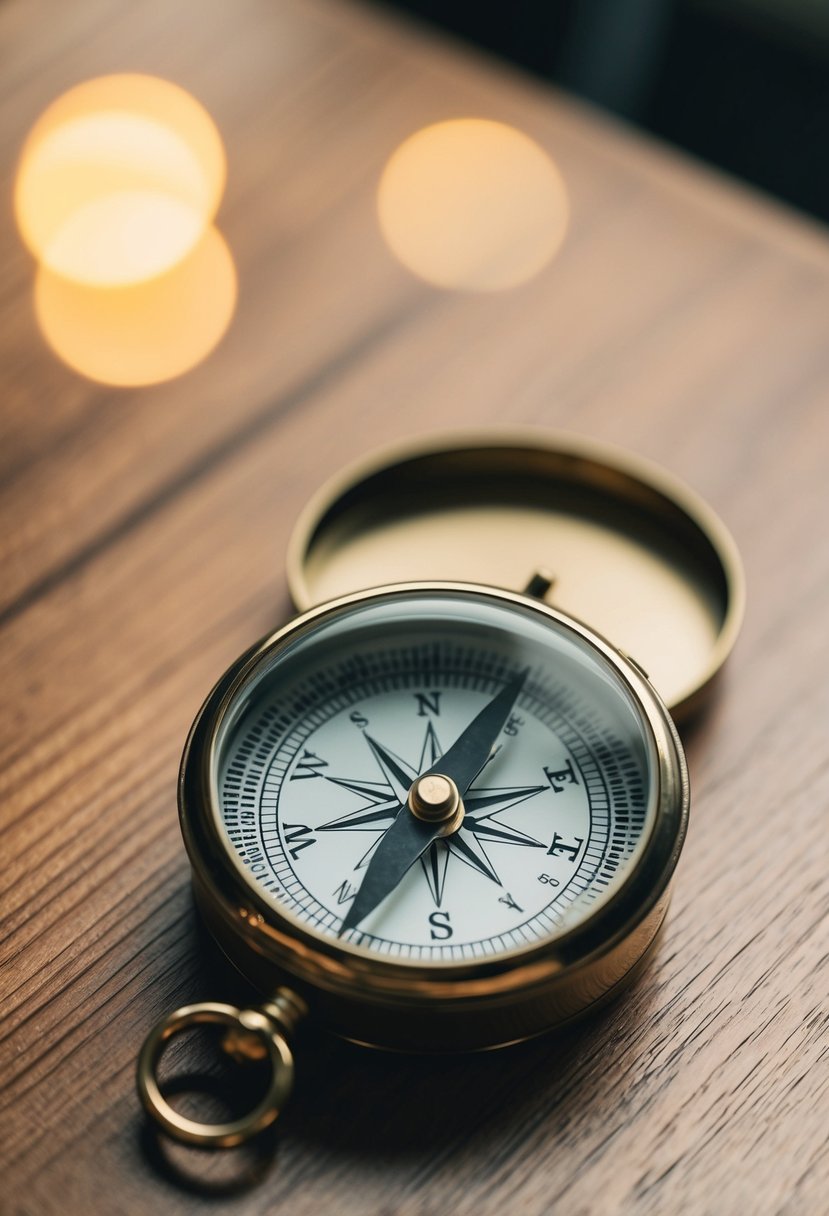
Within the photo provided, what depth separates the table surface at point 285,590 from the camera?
0.81 meters

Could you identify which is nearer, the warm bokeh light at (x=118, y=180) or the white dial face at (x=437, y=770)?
the white dial face at (x=437, y=770)

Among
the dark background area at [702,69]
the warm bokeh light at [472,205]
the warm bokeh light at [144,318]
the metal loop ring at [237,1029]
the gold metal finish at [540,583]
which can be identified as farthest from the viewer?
the dark background area at [702,69]

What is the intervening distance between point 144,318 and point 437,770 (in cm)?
70

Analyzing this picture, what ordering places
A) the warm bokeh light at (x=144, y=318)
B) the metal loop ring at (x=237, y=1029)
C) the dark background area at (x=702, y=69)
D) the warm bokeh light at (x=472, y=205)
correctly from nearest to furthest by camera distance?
the metal loop ring at (x=237, y=1029)
the warm bokeh light at (x=144, y=318)
the warm bokeh light at (x=472, y=205)
the dark background area at (x=702, y=69)

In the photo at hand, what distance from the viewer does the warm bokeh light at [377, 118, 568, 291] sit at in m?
1.40

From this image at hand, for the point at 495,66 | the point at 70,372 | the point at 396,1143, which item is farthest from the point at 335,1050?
the point at 495,66

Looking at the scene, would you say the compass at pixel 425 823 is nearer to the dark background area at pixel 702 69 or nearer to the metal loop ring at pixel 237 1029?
the metal loop ring at pixel 237 1029

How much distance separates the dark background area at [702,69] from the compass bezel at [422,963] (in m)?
1.79

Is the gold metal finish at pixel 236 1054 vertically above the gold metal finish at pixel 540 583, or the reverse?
the gold metal finish at pixel 540 583

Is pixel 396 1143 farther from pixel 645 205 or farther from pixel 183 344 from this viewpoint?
pixel 645 205

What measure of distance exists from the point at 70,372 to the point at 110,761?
473 mm

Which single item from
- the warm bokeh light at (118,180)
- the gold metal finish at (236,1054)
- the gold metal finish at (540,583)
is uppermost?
the gold metal finish at (540,583)

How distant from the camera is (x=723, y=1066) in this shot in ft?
2.78

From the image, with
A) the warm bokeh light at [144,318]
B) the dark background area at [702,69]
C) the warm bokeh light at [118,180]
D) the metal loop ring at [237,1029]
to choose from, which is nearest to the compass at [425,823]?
the metal loop ring at [237,1029]
